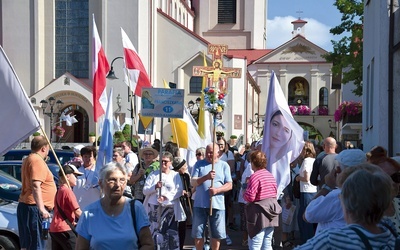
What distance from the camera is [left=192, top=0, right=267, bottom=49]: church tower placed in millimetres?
57769

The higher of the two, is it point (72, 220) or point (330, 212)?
point (330, 212)

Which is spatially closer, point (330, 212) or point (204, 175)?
point (330, 212)

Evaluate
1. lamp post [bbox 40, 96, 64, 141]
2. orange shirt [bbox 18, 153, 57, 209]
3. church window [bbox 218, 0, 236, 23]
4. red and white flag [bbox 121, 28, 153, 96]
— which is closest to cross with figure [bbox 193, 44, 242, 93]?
red and white flag [bbox 121, 28, 153, 96]

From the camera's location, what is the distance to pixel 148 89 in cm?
961

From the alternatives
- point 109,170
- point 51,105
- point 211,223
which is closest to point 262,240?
point 211,223

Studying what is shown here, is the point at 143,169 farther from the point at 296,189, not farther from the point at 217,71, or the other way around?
the point at 217,71

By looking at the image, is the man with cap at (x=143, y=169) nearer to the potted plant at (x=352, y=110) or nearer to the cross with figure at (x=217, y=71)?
the cross with figure at (x=217, y=71)

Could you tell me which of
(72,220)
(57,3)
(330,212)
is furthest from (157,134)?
(330,212)

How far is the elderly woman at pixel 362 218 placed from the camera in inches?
117

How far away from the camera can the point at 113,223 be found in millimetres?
4762

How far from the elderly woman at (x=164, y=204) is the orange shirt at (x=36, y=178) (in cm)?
165

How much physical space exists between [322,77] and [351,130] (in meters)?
27.0

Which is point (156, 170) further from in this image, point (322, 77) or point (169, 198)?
point (322, 77)

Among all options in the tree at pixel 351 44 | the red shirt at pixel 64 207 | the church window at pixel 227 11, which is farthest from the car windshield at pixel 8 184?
the church window at pixel 227 11
